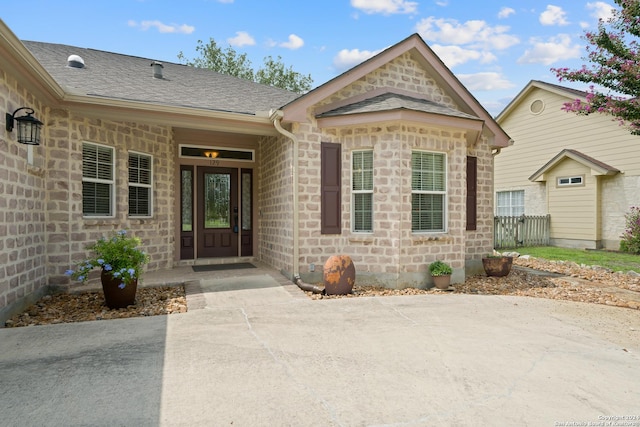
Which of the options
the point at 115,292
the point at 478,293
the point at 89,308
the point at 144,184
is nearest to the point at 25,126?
the point at 115,292

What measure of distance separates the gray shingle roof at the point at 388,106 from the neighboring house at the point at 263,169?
0.13 ft

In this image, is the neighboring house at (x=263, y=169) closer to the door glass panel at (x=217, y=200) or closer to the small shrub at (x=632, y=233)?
the door glass panel at (x=217, y=200)

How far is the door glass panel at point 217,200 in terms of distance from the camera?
8.85 meters

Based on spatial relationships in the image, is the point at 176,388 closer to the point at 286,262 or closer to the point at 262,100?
the point at 286,262

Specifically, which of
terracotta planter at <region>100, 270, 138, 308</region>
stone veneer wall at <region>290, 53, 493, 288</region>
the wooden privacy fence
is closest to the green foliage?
the wooden privacy fence

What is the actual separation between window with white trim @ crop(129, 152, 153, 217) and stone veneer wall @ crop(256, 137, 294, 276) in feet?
8.10

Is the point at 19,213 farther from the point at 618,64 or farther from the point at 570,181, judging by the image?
the point at 570,181

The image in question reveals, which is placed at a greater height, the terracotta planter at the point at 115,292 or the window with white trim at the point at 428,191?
the window with white trim at the point at 428,191

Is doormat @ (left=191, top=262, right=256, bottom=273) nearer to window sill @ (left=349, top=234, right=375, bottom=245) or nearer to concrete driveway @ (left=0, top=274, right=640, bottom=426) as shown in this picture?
window sill @ (left=349, top=234, right=375, bottom=245)

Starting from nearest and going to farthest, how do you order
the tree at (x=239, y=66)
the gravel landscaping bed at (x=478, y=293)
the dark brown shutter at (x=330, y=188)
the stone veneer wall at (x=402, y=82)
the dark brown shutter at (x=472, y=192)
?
the gravel landscaping bed at (x=478, y=293)
the dark brown shutter at (x=330, y=188)
the stone veneer wall at (x=402, y=82)
the dark brown shutter at (x=472, y=192)
the tree at (x=239, y=66)

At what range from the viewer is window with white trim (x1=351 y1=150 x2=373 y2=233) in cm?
704

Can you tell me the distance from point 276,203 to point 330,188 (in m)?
1.42

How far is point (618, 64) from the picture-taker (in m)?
6.46

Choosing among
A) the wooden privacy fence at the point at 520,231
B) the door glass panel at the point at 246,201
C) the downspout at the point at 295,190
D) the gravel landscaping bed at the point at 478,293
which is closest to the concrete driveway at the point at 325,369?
the gravel landscaping bed at the point at 478,293
